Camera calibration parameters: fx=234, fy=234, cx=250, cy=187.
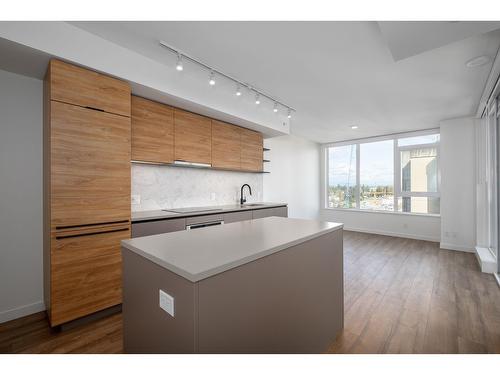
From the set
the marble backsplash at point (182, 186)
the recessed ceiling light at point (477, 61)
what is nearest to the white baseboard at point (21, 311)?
the marble backsplash at point (182, 186)

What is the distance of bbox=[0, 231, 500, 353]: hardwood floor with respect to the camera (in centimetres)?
176

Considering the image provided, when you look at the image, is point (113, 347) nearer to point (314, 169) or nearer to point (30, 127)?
point (30, 127)

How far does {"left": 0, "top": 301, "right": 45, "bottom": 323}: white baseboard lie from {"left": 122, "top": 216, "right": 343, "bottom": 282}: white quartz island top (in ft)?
5.84

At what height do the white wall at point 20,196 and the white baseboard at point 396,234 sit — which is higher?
the white wall at point 20,196

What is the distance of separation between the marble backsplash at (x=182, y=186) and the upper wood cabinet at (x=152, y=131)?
34 cm

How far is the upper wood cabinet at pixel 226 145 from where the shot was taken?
3.47 metres

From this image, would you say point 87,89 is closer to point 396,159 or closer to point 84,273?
point 84,273

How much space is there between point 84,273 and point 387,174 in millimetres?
6275

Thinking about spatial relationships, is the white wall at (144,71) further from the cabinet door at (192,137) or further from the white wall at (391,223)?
the white wall at (391,223)

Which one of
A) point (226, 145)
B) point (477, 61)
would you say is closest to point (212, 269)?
point (226, 145)

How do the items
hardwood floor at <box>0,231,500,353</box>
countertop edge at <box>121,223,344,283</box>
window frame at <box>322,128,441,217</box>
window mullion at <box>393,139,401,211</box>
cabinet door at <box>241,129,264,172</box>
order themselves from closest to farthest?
countertop edge at <box>121,223,344,283</box>, hardwood floor at <box>0,231,500,353</box>, cabinet door at <box>241,129,264,172</box>, window frame at <box>322,128,441,217</box>, window mullion at <box>393,139,401,211</box>

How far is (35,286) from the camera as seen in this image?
2.25 meters

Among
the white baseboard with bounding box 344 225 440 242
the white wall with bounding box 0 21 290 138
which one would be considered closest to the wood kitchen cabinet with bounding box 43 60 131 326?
the white wall with bounding box 0 21 290 138

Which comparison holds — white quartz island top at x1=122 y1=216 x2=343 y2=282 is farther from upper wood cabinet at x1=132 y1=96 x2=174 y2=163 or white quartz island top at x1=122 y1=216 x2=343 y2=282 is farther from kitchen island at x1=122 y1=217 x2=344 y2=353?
upper wood cabinet at x1=132 y1=96 x2=174 y2=163
